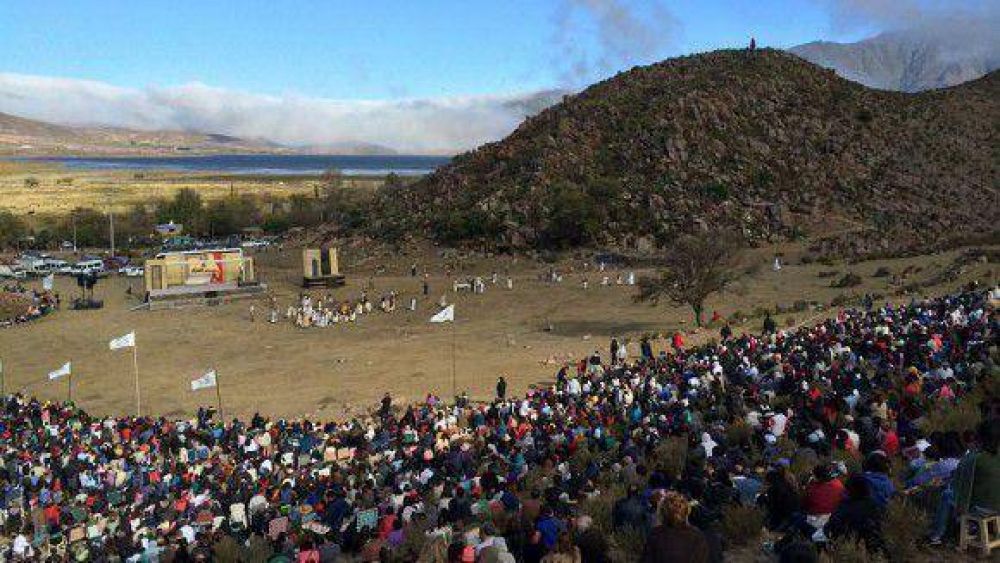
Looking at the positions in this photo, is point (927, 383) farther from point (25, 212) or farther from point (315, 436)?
point (25, 212)

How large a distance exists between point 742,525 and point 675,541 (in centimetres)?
355

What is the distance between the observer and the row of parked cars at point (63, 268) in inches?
2827

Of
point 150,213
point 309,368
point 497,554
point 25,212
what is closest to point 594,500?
point 497,554

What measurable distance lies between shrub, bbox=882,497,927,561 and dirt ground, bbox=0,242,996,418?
20.8m

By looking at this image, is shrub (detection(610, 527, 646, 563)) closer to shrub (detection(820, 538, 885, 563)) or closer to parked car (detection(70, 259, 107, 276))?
shrub (detection(820, 538, 885, 563))

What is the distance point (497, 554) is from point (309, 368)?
89.6 ft

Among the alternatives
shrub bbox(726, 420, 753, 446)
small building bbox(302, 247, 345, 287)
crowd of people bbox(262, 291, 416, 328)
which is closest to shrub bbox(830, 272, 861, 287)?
crowd of people bbox(262, 291, 416, 328)

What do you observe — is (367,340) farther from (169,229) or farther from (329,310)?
(169,229)

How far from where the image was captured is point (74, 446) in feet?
76.4

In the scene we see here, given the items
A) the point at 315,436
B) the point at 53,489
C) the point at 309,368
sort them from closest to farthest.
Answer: the point at 53,489, the point at 315,436, the point at 309,368

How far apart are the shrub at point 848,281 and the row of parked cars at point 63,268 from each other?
53.2 meters

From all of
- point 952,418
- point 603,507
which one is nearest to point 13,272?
point 603,507

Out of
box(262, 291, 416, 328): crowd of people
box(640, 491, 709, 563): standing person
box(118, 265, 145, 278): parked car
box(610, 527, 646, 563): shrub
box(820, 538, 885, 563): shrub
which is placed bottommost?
box(118, 265, 145, 278): parked car

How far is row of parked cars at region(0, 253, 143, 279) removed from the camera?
71812 millimetres
